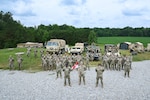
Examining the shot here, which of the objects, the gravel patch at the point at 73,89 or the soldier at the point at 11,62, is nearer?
the gravel patch at the point at 73,89

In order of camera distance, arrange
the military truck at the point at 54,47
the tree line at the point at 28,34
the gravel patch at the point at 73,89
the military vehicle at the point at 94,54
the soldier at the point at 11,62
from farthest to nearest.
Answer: the tree line at the point at 28,34
the military truck at the point at 54,47
the military vehicle at the point at 94,54
the soldier at the point at 11,62
the gravel patch at the point at 73,89

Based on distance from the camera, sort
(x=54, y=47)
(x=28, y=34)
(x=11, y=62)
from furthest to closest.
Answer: (x=28, y=34)
(x=54, y=47)
(x=11, y=62)

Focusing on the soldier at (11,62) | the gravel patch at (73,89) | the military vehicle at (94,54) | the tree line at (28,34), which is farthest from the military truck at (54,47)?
the tree line at (28,34)

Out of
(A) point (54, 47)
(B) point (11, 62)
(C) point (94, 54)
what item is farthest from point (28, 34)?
(B) point (11, 62)

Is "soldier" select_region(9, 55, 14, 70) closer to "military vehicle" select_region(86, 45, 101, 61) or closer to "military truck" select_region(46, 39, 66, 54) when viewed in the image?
"military truck" select_region(46, 39, 66, 54)

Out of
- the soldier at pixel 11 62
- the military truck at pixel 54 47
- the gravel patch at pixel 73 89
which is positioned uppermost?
the military truck at pixel 54 47

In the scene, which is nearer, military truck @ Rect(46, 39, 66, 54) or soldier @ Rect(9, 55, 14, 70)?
soldier @ Rect(9, 55, 14, 70)

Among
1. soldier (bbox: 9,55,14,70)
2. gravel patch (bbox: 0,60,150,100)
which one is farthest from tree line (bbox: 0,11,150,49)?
gravel patch (bbox: 0,60,150,100)

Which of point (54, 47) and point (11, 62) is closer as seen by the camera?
point (11, 62)

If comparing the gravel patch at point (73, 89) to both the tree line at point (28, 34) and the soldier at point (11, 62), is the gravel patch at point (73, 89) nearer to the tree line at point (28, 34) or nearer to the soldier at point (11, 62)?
the soldier at point (11, 62)

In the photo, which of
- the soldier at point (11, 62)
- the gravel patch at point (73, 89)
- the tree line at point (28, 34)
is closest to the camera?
the gravel patch at point (73, 89)

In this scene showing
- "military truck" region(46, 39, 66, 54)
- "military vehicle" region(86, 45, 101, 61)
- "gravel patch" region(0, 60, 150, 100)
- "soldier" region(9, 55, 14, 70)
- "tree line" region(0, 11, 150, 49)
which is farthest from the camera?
"tree line" region(0, 11, 150, 49)

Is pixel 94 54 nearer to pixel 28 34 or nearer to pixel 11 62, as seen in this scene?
pixel 11 62

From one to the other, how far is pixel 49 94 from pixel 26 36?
63.9 meters
